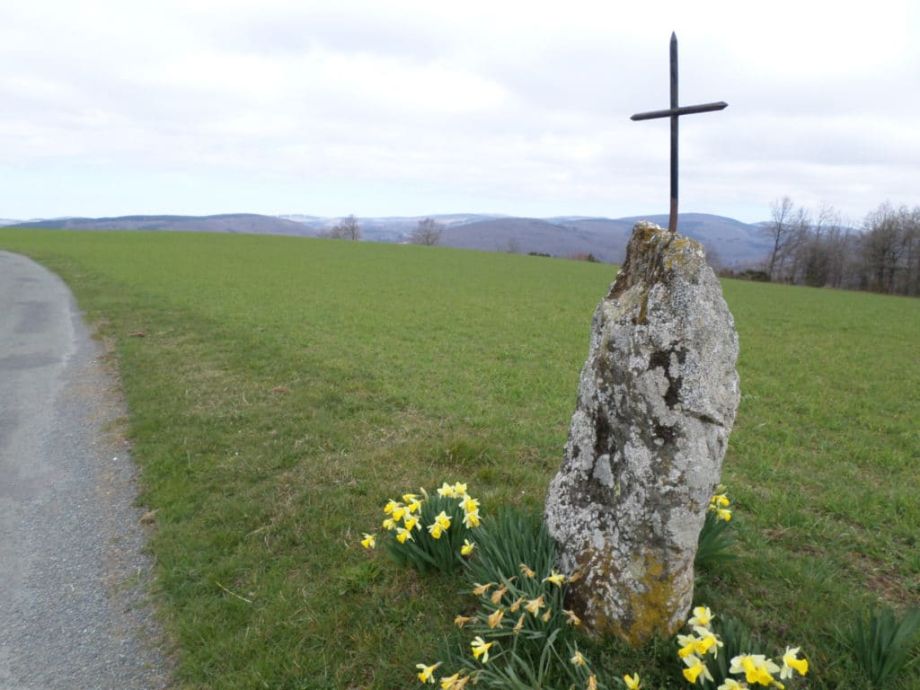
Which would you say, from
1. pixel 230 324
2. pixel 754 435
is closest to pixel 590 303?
pixel 230 324

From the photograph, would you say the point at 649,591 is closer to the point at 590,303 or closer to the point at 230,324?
the point at 230,324

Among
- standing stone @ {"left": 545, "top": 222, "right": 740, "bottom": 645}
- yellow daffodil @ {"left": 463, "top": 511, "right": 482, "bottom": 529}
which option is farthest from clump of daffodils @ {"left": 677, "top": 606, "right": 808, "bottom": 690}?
yellow daffodil @ {"left": 463, "top": 511, "right": 482, "bottom": 529}

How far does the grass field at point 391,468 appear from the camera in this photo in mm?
3492

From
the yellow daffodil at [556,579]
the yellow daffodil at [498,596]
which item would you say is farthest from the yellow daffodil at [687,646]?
the yellow daffodil at [498,596]

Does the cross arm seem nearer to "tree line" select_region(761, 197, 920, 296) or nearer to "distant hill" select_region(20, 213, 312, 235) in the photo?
"tree line" select_region(761, 197, 920, 296)

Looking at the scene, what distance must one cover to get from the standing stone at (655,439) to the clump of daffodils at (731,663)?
313 mm

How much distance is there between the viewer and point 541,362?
1176 centimetres

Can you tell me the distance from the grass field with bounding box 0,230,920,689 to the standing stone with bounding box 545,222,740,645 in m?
0.30

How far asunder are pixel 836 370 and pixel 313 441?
11146 millimetres

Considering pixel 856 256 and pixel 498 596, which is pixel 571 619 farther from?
pixel 856 256

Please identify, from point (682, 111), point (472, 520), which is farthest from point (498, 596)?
point (682, 111)

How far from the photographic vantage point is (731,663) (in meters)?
2.41

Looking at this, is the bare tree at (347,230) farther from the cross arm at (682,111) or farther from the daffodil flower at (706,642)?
the daffodil flower at (706,642)

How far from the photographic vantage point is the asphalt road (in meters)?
3.54
